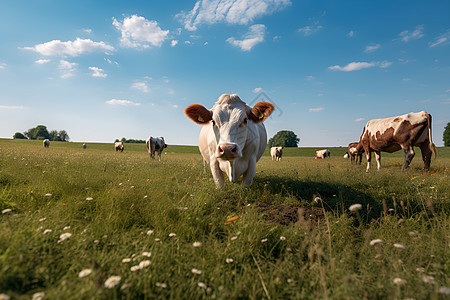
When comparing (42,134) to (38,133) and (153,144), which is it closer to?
(38,133)

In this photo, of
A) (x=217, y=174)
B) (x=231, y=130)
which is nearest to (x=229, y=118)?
(x=231, y=130)

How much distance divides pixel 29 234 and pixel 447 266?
4.40 meters

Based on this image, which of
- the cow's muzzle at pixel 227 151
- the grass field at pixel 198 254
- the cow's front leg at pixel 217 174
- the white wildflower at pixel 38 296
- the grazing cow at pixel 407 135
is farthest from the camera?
the grazing cow at pixel 407 135

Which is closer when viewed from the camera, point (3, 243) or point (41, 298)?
point (41, 298)

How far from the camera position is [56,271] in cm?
198

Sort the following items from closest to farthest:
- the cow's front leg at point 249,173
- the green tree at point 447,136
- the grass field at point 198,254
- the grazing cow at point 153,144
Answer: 1. the grass field at point 198,254
2. the cow's front leg at point 249,173
3. the grazing cow at point 153,144
4. the green tree at point 447,136

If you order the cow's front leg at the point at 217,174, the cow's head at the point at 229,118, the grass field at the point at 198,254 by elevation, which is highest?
the cow's head at the point at 229,118

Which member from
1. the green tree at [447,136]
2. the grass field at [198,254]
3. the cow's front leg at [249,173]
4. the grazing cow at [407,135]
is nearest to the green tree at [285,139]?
the green tree at [447,136]

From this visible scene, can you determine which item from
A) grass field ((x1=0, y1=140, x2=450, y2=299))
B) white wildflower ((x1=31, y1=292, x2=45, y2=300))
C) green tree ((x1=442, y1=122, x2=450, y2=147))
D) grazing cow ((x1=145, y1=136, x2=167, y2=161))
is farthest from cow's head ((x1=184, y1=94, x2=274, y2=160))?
green tree ((x1=442, y1=122, x2=450, y2=147))

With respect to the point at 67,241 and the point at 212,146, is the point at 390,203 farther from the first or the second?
the point at 67,241

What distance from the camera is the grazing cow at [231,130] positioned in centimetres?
454

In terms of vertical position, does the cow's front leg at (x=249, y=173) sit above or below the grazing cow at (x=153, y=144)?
below

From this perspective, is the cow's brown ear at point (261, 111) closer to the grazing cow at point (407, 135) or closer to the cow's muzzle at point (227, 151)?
the cow's muzzle at point (227, 151)

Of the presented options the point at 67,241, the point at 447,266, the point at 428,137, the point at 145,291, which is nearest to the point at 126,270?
the point at 145,291
